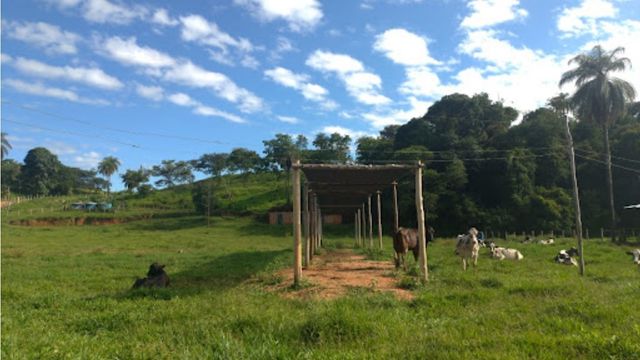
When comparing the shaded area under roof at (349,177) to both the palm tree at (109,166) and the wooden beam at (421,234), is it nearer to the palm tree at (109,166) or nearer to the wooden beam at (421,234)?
the wooden beam at (421,234)

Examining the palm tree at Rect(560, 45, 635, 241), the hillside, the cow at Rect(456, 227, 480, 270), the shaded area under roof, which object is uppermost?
the palm tree at Rect(560, 45, 635, 241)

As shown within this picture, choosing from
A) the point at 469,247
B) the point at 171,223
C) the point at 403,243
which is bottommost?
the point at 469,247

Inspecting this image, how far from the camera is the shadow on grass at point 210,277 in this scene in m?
10.8

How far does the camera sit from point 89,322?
7.95 m

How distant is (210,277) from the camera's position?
49.1 feet

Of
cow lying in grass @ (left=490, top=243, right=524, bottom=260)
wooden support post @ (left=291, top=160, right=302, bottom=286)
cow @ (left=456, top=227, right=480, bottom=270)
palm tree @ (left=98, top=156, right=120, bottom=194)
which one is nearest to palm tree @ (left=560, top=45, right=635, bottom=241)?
cow lying in grass @ (left=490, top=243, right=524, bottom=260)

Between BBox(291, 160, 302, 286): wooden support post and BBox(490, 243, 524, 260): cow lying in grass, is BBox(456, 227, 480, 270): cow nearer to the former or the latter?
BBox(490, 243, 524, 260): cow lying in grass

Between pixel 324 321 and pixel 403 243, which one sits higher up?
pixel 403 243

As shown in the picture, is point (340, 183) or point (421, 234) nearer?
point (421, 234)

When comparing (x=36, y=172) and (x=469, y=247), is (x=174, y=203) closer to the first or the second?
(x=36, y=172)

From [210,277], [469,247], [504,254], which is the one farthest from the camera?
[504,254]

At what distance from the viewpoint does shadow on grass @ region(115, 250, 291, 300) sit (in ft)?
35.5

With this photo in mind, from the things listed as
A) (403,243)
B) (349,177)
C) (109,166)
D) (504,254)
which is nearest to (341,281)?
(403,243)

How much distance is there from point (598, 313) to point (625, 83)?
34.1m
